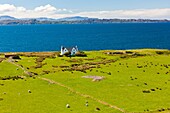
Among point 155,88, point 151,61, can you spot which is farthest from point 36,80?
point 151,61

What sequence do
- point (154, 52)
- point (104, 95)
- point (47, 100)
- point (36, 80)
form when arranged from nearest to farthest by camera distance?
point (47, 100) < point (104, 95) < point (36, 80) < point (154, 52)

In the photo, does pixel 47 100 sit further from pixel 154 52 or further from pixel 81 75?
pixel 154 52

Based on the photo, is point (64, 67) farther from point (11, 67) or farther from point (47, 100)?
point (47, 100)

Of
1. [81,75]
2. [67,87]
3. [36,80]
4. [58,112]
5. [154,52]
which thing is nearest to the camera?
[58,112]

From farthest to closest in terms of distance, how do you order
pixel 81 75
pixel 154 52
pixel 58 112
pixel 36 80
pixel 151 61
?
pixel 154 52 → pixel 151 61 → pixel 81 75 → pixel 36 80 → pixel 58 112

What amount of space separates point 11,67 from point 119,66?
3011 centimetres

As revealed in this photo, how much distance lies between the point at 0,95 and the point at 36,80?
1642cm

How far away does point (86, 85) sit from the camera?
70875 millimetres

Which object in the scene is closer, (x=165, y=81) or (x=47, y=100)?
(x=47, y=100)

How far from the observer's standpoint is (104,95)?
62281 mm

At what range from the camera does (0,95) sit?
6069 centimetres

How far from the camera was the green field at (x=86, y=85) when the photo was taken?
54.2 m

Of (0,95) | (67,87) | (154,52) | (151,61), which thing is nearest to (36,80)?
(67,87)

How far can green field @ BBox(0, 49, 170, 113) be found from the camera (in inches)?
2133
